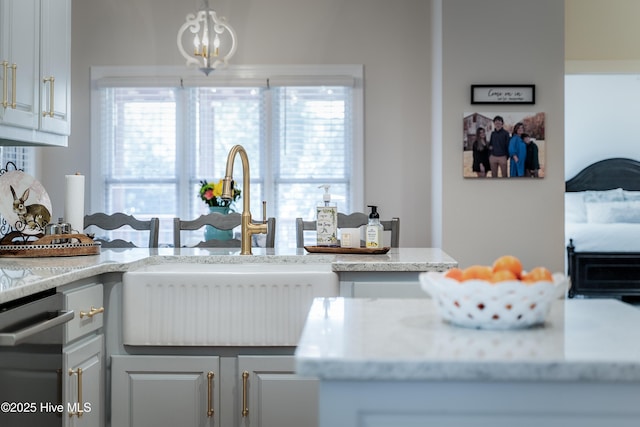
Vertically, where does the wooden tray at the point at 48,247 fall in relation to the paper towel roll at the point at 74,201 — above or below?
below

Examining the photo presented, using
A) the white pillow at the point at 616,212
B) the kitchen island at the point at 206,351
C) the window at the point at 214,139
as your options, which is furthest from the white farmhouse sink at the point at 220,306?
the white pillow at the point at 616,212

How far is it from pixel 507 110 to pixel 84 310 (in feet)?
11.5

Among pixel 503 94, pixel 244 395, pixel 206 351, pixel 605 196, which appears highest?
pixel 503 94

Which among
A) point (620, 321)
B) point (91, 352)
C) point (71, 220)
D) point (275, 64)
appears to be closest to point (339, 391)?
point (620, 321)

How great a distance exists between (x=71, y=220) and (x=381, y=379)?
2260 millimetres

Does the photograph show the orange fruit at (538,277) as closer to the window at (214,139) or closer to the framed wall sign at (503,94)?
the framed wall sign at (503,94)

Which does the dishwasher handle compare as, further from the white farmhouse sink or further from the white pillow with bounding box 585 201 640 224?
the white pillow with bounding box 585 201 640 224

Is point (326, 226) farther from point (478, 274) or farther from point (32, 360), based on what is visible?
point (478, 274)

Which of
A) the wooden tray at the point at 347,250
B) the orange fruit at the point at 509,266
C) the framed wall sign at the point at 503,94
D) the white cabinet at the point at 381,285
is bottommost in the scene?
the white cabinet at the point at 381,285

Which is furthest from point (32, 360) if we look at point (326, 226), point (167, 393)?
point (326, 226)

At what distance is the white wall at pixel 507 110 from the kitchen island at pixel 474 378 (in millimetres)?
3791

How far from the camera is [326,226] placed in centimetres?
304

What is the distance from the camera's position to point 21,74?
286 centimetres

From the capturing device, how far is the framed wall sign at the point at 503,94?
196 inches
